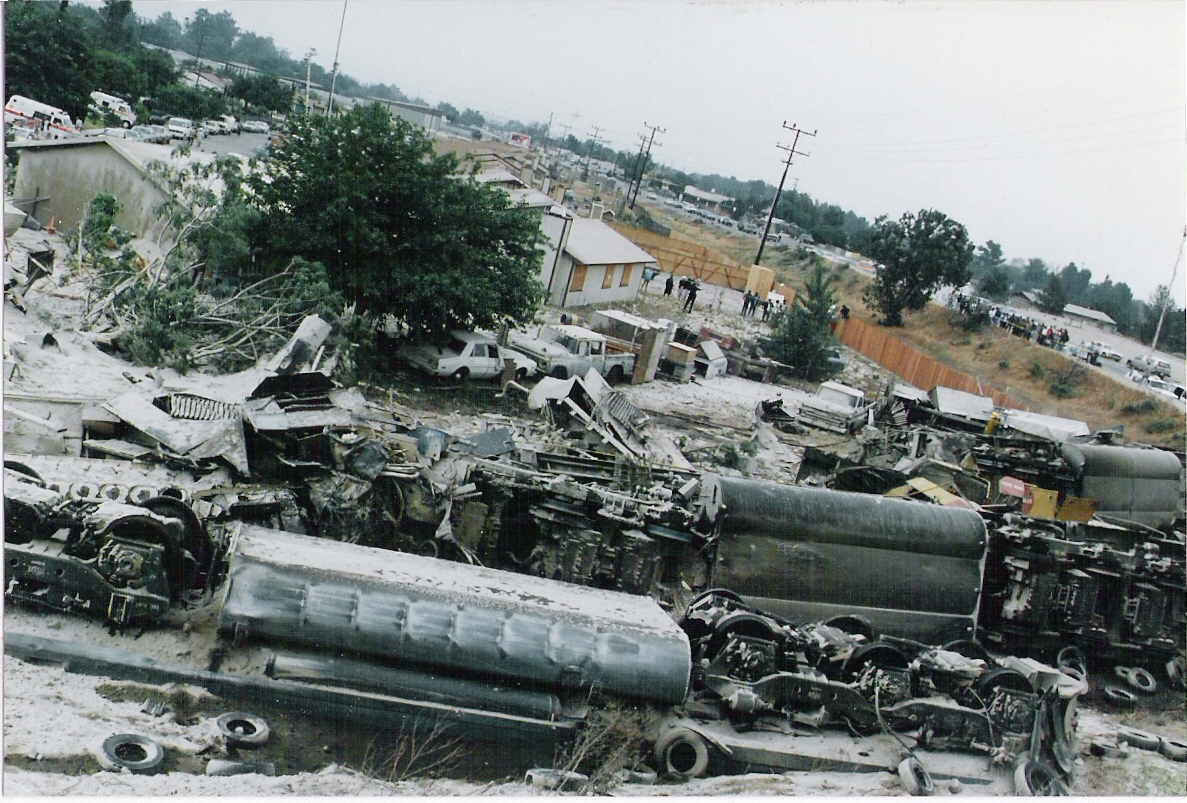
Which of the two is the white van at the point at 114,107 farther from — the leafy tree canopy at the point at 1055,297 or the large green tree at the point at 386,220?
the leafy tree canopy at the point at 1055,297

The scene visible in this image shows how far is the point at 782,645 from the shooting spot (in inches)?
282

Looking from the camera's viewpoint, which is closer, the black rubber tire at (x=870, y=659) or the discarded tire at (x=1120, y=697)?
the black rubber tire at (x=870, y=659)

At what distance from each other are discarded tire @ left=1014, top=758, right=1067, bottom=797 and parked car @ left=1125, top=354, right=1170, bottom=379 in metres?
25.4

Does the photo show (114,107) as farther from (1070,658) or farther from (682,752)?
(1070,658)

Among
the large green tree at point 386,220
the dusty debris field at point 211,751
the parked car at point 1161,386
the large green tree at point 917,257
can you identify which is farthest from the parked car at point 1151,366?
the dusty debris field at point 211,751

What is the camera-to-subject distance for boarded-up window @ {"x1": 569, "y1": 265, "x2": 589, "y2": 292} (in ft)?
93.0

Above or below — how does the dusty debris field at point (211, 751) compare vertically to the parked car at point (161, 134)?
below

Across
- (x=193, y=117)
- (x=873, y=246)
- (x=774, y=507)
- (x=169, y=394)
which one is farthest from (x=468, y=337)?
(x=873, y=246)

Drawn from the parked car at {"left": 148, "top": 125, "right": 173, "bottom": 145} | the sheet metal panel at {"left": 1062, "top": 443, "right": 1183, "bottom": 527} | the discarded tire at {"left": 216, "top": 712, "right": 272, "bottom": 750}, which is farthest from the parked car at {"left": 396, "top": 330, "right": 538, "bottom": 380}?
the discarded tire at {"left": 216, "top": 712, "right": 272, "bottom": 750}

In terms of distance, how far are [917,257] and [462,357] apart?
80.6ft

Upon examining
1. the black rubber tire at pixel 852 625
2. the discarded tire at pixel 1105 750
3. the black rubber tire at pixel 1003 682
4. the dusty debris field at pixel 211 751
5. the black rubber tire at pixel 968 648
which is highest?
the black rubber tire at pixel 1003 682

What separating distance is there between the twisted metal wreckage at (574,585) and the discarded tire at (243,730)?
217 millimetres

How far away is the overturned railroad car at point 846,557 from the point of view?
27.3 feet

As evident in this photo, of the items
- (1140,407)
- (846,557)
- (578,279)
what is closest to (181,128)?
(846,557)
